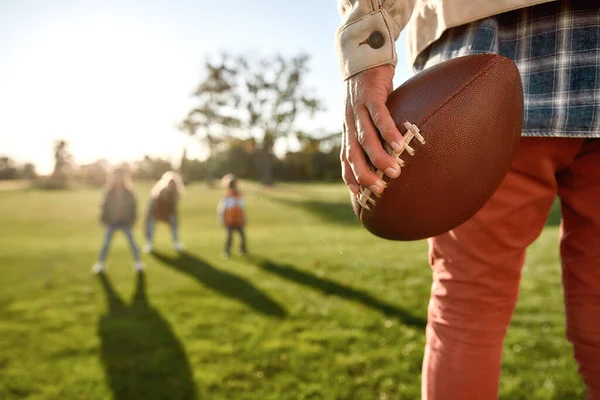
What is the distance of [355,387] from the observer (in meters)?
2.52

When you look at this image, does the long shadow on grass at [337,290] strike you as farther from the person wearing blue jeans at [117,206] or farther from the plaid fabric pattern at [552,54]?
the plaid fabric pattern at [552,54]

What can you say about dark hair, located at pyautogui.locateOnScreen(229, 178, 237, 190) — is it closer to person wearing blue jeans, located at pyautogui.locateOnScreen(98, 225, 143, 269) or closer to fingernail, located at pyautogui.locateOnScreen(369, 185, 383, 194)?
person wearing blue jeans, located at pyautogui.locateOnScreen(98, 225, 143, 269)

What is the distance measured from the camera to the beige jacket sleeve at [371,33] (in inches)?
44.8

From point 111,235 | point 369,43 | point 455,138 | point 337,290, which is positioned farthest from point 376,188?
point 111,235

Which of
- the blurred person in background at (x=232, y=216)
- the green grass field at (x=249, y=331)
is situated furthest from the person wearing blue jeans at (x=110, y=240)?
the blurred person in background at (x=232, y=216)

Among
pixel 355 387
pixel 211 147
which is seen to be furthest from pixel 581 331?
pixel 211 147

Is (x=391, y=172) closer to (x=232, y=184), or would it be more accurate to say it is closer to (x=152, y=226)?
(x=232, y=184)

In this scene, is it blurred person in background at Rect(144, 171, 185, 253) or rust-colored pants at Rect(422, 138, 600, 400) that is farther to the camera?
blurred person in background at Rect(144, 171, 185, 253)

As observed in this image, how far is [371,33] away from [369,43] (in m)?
0.03

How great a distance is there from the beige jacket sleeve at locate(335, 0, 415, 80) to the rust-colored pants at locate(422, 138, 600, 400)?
18.3 inches

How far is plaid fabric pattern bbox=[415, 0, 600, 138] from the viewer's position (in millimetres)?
1071

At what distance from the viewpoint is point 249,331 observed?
3684 mm

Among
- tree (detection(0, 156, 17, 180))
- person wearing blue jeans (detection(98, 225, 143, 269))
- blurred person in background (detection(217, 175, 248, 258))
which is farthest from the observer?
tree (detection(0, 156, 17, 180))

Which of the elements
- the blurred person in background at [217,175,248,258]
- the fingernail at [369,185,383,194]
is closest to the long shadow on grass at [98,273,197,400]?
the fingernail at [369,185,383,194]
